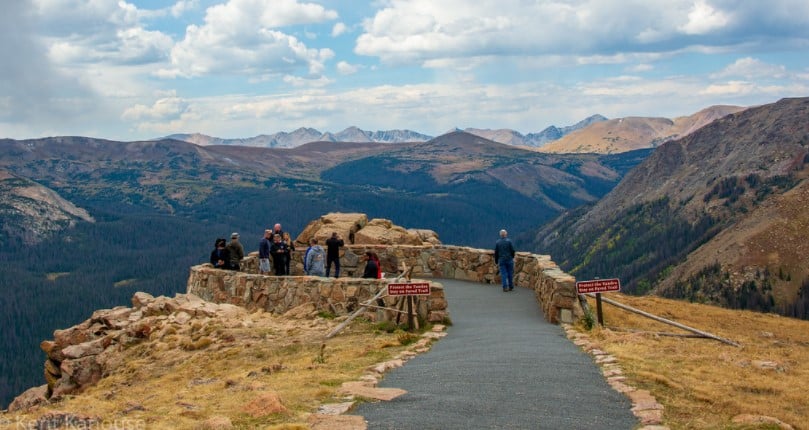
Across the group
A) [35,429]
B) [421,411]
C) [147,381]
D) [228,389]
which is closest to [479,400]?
[421,411]

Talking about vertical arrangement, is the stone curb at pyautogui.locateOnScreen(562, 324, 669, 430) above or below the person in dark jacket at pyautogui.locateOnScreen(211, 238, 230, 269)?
below

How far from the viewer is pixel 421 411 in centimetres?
1178

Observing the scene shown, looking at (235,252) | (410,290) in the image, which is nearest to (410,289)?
(410,290)

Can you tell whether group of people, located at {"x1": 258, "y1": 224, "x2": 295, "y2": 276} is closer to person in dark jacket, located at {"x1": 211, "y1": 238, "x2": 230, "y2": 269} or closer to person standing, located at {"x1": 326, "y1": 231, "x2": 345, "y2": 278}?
person in dark jacket, located at {"x1": 211, "y1": 238, "x2": 230, "y2": 269}

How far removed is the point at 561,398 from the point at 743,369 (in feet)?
18.5

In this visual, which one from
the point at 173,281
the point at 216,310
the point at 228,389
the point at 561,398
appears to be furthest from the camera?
the point at 173,281

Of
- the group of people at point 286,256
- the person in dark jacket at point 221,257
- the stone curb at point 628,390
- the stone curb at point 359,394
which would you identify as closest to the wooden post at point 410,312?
the stone curb at point 359,394

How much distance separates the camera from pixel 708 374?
15.0 metres

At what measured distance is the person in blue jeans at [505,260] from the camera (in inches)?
1074

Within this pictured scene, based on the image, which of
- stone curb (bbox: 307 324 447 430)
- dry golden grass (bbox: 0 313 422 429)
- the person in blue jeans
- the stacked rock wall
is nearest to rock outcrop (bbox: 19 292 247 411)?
dry golden grass (bbox: 0 313 422 429)

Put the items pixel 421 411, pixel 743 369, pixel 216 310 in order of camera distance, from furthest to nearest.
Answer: pixel 216 310, pixel 743 369, pixel 421 411

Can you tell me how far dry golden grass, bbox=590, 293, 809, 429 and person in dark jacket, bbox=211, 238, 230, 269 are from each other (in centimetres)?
1383

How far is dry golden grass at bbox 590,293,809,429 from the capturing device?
39.8 feet

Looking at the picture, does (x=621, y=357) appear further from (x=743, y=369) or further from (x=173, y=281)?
(x=173, y=281)
